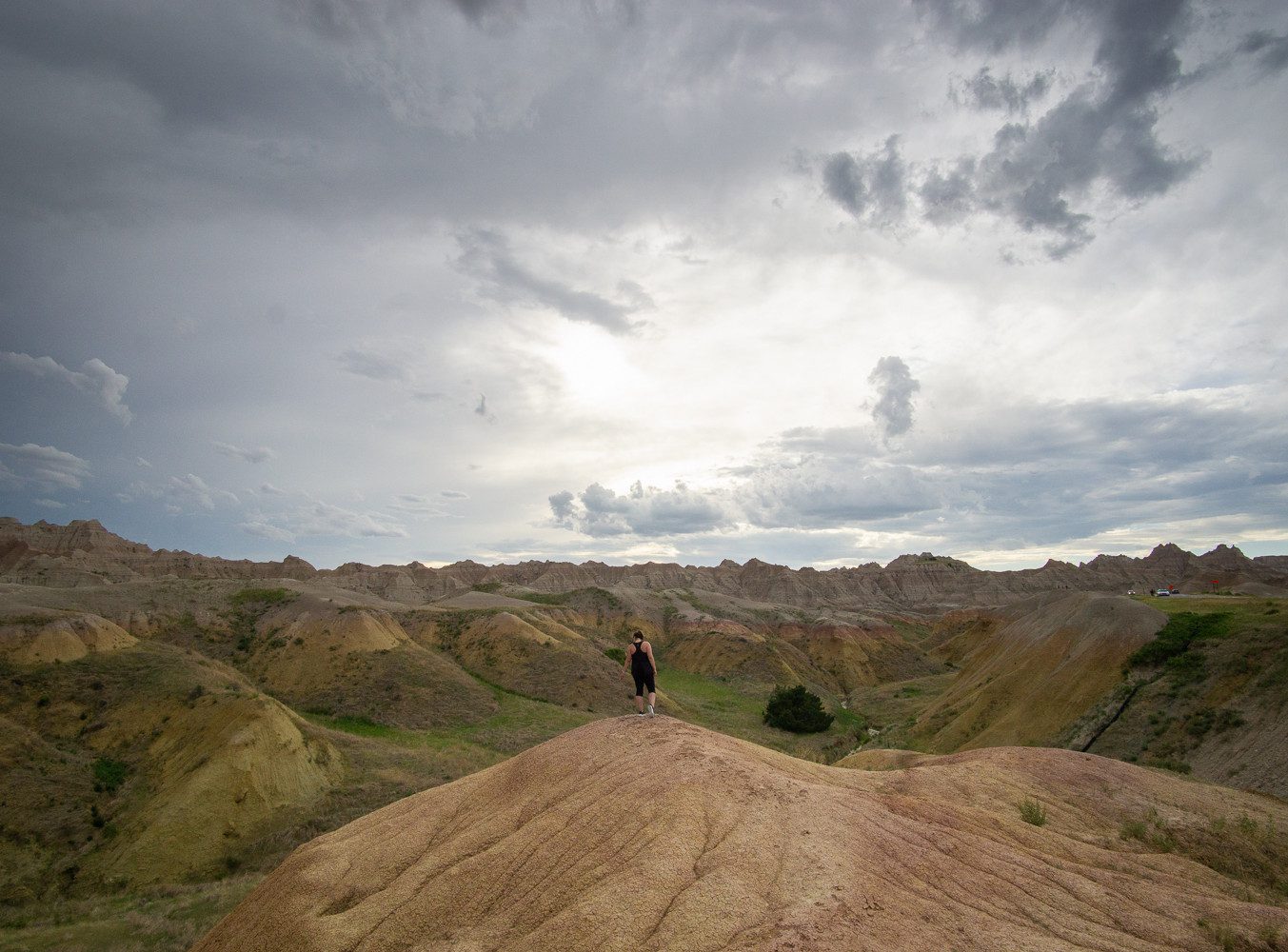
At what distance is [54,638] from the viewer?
31078mm

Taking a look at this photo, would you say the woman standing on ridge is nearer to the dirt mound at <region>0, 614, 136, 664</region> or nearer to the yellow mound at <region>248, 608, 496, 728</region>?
the yellow mound at <region>248, 608, 496, 728</region>

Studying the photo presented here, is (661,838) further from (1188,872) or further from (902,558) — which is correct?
(902,558)

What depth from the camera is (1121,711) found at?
26953 millimetres

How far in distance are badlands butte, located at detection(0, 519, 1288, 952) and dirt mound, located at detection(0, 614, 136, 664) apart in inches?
6.2

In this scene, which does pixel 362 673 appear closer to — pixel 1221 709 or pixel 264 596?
pixel 264 596

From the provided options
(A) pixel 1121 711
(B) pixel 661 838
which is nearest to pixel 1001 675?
(A) pixel 1121 711

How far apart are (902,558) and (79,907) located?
205189mm

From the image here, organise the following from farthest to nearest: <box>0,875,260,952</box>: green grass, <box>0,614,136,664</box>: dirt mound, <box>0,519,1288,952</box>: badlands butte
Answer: <box>0,614,136,664</box>: dirt mound → <box>0,875,260,952</box>: green grass → <box>0,519,1288,952</box>: badlands butte

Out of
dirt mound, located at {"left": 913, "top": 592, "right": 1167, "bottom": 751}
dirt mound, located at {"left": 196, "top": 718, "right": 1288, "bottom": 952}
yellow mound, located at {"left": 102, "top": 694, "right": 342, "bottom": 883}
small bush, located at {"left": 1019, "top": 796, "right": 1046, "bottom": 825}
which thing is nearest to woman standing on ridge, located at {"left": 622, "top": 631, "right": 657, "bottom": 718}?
dirt mound, located at {"left": 196, "top": 718, "right": 1288, "bottom": 952}

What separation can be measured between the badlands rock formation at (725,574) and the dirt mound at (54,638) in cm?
7253

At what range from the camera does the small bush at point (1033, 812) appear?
12039 mm

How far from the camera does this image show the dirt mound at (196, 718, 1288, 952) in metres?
7.25

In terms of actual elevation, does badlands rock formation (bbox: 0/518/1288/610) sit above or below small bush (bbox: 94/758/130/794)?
above

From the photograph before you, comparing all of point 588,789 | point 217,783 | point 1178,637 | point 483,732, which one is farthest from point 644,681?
point 483,732
